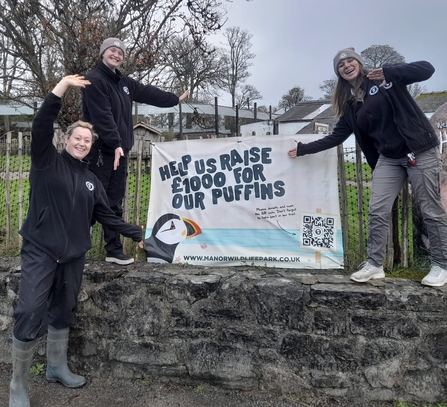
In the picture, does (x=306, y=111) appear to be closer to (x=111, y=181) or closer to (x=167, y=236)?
(x=167, y=236)

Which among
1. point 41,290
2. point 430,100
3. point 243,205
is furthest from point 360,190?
point 430,100

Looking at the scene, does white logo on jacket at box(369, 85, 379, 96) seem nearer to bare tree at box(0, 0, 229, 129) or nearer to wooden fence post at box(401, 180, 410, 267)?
wooden fence post at box(401, 180, 410, 267)

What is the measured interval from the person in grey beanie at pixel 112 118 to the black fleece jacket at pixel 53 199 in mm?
584

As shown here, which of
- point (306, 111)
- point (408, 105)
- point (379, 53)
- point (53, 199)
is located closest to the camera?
point (53, 199)

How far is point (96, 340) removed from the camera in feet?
12.0

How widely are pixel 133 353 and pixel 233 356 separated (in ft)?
2.95

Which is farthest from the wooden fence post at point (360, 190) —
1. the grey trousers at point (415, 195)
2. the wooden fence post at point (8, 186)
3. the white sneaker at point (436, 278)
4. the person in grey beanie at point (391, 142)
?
the wooden fence post at point (8, 186)

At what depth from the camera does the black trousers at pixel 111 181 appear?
3824 millimetres

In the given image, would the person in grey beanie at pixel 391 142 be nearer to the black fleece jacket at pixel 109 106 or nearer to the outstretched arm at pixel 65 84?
the black fleece jacket at pixel 109 106

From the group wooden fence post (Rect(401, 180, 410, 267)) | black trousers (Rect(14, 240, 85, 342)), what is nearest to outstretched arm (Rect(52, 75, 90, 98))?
black trousers (Rect(14, 240, 85, 342))

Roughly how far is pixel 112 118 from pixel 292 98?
5797 centimetres

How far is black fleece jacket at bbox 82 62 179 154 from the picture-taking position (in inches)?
141

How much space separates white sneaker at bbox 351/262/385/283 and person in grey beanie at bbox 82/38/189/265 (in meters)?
2.14

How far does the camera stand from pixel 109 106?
3641 mm
